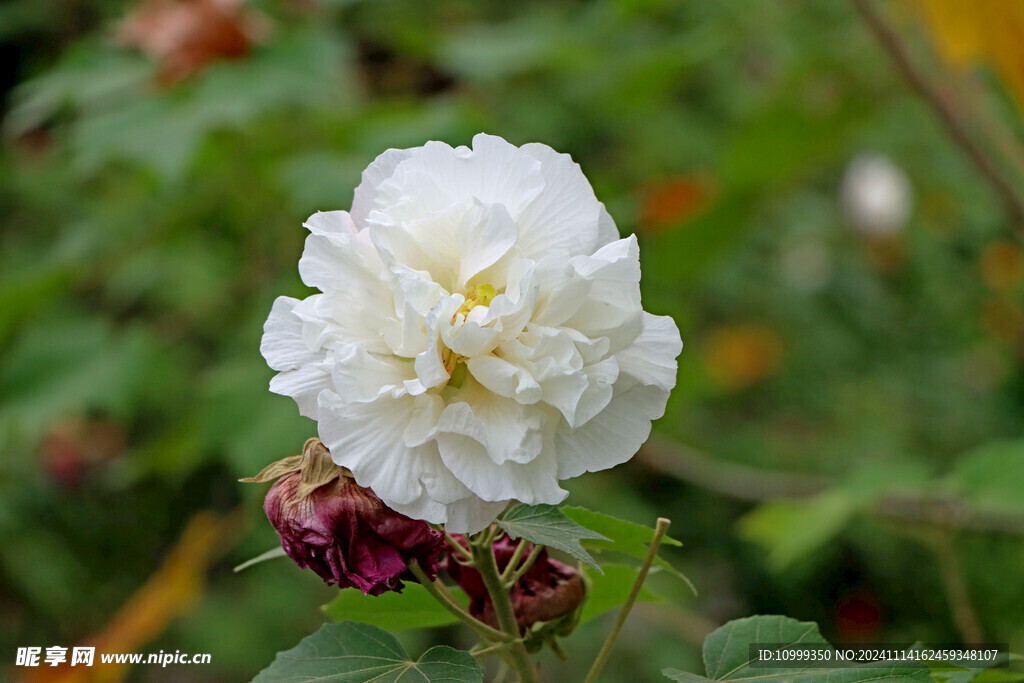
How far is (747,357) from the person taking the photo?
156cm

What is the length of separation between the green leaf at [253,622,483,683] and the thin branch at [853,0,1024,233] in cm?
82

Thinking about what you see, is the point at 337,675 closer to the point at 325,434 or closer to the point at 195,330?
the point at 325,434

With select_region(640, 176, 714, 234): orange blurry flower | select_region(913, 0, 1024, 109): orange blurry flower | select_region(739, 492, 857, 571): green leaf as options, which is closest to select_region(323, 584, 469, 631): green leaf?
select_region(739, 492, 857, 571): green leaf

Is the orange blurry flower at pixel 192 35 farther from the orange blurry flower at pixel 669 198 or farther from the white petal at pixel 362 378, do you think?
the white petal at pixel 362 378

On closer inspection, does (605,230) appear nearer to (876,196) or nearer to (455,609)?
(455,609)

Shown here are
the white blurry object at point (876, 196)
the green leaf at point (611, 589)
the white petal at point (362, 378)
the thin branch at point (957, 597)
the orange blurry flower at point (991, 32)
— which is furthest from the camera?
the white blurry object at point (876, 196)

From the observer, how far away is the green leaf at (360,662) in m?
0.28

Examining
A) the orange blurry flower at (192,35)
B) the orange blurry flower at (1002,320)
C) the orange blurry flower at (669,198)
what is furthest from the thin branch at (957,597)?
the orange blurry flower at (192,35)

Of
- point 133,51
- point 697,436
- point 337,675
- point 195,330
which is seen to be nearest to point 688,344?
point 697,436

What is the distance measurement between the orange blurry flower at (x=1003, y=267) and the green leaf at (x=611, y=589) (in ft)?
4.39

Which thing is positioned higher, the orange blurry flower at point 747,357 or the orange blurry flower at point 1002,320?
the orange blurry flower at point 1002,320

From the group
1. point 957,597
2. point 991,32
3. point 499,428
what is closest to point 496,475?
point 499,428

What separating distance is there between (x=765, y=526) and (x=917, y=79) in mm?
477

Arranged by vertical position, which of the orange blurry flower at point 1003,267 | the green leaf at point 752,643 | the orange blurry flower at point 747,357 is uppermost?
the green leaf at point 752,643
